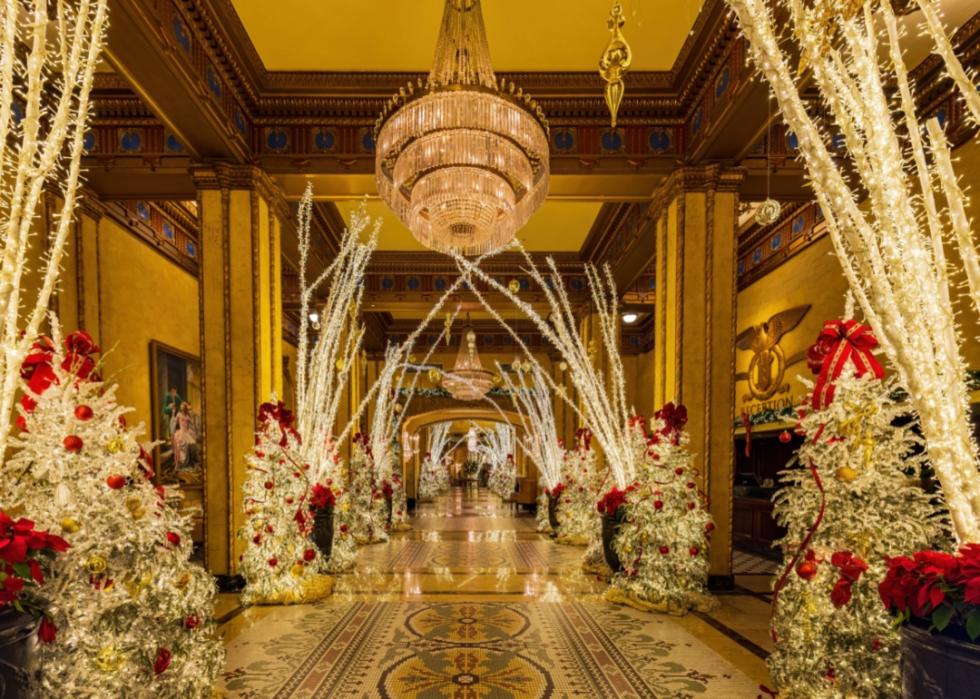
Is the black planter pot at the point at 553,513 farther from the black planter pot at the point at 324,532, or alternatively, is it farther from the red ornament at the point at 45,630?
the red ornament at the point at 45,630

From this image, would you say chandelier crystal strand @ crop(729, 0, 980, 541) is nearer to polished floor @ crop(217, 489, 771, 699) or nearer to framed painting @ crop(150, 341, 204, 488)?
polished floor @ crop(217, 489, 771, 699)

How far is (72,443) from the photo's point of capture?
233cm

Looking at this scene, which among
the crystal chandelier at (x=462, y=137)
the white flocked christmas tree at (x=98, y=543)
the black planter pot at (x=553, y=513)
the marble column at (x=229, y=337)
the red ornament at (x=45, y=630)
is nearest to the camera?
the red ornament at (x=45, y=630)

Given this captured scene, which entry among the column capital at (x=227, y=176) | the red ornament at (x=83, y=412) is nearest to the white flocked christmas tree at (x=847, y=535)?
the red ornament at (x=83, y=412)

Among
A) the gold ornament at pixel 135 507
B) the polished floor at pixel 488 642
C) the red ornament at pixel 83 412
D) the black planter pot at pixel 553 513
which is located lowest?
the black planter pot at pixel 553 513

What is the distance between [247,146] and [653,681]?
5.69 m

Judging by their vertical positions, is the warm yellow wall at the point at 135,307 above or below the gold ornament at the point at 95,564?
above

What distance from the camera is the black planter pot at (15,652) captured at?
63.9 inches

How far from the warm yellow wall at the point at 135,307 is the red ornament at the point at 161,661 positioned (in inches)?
181

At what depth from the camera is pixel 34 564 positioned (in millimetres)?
1713

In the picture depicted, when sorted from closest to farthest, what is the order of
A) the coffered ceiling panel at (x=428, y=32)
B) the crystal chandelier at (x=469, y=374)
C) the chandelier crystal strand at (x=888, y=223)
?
the chandelier crystal strand at (x=888, y=223) → the coffered ceiling panel at (x=428, y=32) → the crystal chandelier at (x=469, y=374)

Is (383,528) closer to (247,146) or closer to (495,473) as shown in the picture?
(247,146)

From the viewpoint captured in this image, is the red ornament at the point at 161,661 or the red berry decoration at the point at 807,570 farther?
the red berry decoration at the point at 807,570

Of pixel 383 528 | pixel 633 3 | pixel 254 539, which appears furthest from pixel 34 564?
pixel 383 528
